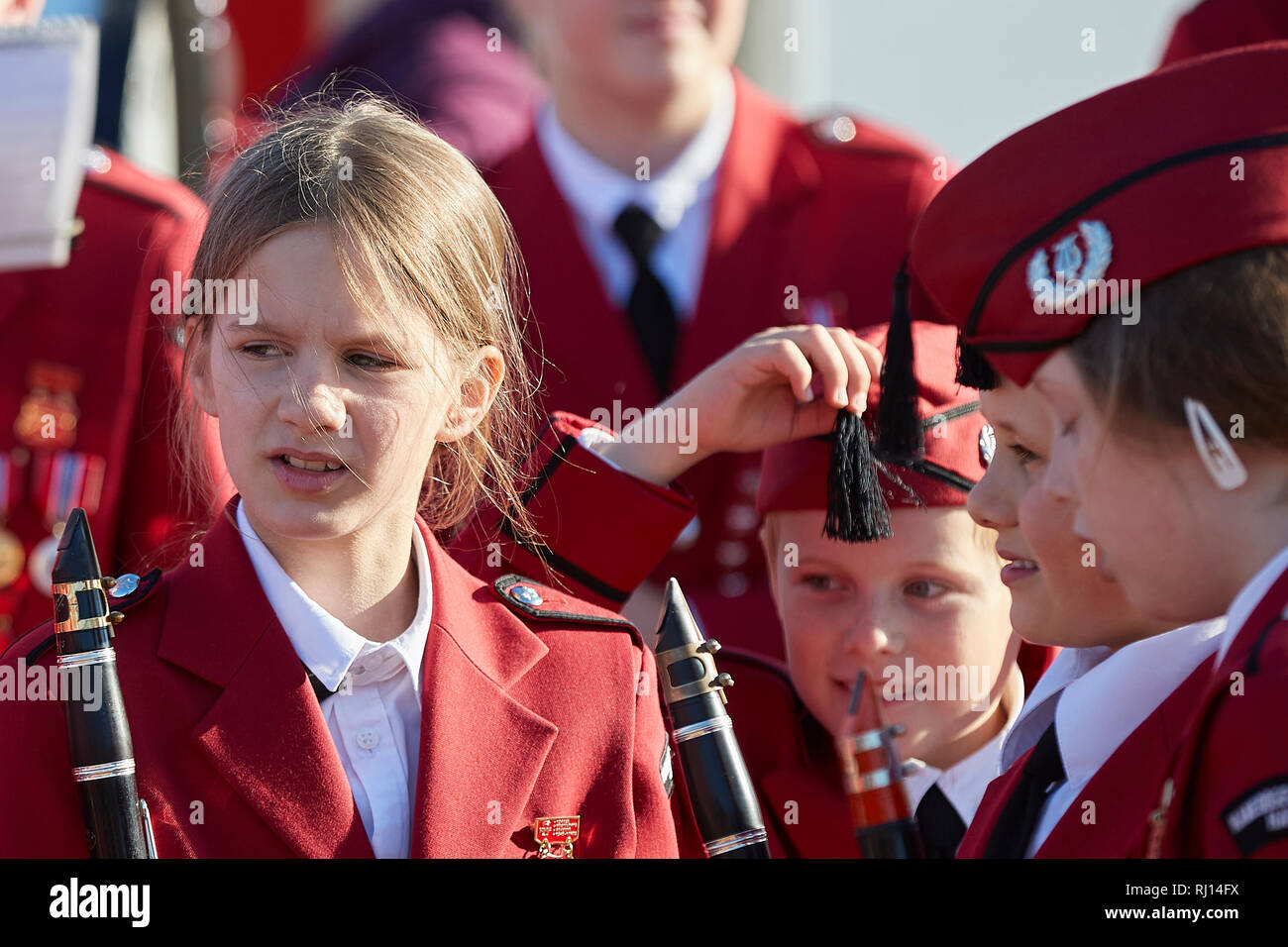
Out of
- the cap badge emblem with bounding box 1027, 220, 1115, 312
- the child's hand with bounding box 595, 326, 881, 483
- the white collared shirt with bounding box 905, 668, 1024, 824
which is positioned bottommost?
the white collared shirt with bounding box 905, 668, 1024, 824

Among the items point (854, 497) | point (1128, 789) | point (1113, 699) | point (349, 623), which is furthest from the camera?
point (854, 497)

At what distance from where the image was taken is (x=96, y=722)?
163cm

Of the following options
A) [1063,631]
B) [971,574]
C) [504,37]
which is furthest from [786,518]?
[504,37]

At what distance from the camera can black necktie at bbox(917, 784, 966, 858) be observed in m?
2.32

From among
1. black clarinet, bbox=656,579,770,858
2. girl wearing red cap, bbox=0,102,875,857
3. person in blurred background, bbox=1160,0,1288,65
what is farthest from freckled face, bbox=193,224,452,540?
person in blurred background, bbox=1160,0,1288,65

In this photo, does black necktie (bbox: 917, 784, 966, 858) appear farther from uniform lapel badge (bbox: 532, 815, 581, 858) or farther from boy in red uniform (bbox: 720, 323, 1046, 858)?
uniform lapel badge (bbox: 532, 815, 581, 858)

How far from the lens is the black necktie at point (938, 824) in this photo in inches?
91.2

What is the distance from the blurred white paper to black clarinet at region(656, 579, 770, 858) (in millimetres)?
1657

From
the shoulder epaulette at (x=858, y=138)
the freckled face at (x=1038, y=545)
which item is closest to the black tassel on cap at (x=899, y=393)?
the freckled face at (x=1038, y=545)

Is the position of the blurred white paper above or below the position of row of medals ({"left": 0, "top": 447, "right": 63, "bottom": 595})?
above

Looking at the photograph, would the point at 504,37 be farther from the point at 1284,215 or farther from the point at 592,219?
the point at 1284,215

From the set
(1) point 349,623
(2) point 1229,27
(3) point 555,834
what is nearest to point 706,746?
(3) point 555,834

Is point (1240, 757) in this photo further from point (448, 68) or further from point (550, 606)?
point (448, 68)

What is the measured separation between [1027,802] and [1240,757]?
43cm
